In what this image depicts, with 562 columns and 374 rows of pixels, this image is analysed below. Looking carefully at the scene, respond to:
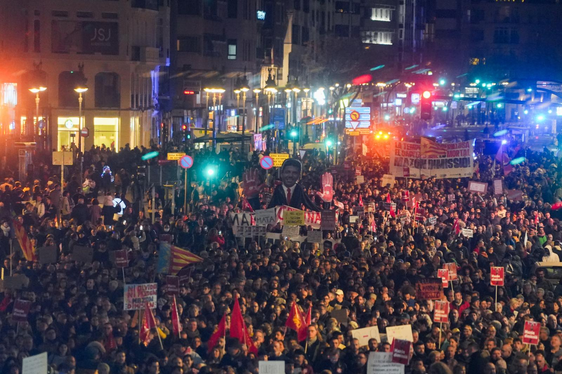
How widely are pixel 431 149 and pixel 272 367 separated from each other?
22037 millimetres

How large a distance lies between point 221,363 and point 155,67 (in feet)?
152

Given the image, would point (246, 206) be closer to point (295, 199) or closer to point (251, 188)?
point (295, 199)

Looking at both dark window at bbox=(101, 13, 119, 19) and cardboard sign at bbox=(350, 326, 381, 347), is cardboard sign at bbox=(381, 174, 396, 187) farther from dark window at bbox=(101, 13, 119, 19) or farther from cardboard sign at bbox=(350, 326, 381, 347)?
dark window at bbox=(101, 13, 119, 19)

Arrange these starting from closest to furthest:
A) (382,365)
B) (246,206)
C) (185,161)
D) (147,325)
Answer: (382,365) < (147,325) < (246,206) < (185,161)

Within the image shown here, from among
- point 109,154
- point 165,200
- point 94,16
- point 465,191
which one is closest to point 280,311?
point 165,200

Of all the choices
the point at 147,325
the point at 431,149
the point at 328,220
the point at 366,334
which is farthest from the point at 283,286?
the point at 431,149

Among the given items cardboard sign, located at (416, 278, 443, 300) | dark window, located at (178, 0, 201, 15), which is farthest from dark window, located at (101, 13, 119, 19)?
cardboard sign, located at (416, 278, 443, 300)

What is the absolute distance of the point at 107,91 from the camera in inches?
2175

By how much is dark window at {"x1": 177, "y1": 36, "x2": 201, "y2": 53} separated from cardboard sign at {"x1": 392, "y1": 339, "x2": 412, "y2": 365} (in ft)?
187

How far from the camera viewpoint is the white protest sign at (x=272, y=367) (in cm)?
1281

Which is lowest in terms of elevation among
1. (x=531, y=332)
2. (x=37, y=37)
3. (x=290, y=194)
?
(x=531, y=332)

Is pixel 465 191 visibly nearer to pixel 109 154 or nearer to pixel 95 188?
pixel 95 188

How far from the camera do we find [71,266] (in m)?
19.4

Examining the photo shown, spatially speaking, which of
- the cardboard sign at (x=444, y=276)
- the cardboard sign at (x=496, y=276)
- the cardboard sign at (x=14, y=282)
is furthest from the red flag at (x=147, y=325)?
the cardboard sign at (x=496, y=276)
